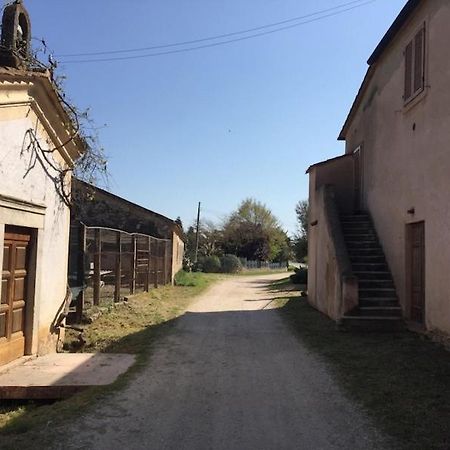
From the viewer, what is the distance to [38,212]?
8453mm

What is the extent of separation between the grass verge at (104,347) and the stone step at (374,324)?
3.85 meters

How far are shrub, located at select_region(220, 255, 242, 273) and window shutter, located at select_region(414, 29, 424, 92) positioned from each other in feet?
122

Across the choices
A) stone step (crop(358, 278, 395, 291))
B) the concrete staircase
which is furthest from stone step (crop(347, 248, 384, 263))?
stone step (crop(358, 278, 395, 291))

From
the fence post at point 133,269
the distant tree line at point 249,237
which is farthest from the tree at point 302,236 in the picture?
the fence post at point 133,269

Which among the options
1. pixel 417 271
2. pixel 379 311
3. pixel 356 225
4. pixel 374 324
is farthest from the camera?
pixel 356 225

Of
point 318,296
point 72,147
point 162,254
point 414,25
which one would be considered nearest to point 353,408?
point 72,147

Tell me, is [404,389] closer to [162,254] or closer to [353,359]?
[353,359]

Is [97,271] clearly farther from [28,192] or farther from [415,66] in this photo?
[415,66]

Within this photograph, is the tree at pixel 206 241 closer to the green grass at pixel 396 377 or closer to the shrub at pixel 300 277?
the shrub at pixel 300 277

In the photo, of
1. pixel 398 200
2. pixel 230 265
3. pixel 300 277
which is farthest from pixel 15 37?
pixel 230 265

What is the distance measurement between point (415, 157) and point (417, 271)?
2.24m

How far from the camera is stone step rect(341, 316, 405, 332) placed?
421 inches

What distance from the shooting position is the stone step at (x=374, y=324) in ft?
35.1

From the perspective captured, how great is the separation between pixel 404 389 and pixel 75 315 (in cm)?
735
